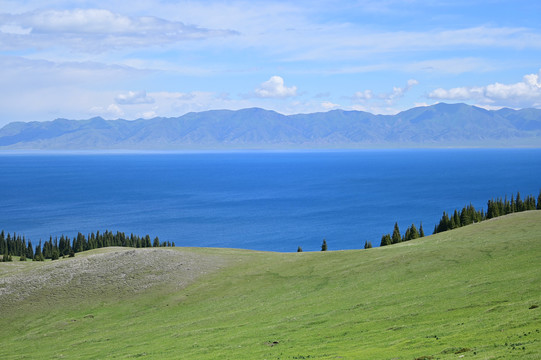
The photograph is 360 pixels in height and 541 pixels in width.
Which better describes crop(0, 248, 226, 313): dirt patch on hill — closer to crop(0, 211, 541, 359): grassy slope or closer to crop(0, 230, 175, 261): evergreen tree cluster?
crop(0, 211, 541, 359): grassy slope

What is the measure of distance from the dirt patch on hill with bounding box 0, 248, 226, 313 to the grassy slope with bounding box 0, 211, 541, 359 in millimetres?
1093

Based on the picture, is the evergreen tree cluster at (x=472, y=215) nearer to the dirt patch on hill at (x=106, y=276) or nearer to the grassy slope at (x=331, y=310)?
the grassy slope at (x=331, y=310)

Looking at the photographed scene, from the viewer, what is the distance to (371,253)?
232 ft

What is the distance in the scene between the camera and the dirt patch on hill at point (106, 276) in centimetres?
6588

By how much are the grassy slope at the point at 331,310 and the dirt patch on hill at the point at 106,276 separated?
3.59 feet

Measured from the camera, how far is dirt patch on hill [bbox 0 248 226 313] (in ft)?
216

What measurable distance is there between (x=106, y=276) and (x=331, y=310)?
118 feet

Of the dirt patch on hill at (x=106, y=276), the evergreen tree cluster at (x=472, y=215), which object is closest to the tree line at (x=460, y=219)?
the evergreen tree cluster at (x=472, y=215)

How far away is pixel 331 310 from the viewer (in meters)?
47.2

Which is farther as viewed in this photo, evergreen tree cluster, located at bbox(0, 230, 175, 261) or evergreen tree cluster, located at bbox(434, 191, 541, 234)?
evergreen tree cluster, located at bbox(0, 230, 175, 261)

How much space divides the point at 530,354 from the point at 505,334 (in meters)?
5.05

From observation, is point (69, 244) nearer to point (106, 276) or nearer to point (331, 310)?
point (106, 276)

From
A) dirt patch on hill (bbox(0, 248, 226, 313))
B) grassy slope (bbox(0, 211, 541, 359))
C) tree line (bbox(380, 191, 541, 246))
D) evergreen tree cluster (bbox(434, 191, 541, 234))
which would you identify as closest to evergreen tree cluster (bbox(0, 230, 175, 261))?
dirt patch on hill (bbox(0, 248, 226, 313))

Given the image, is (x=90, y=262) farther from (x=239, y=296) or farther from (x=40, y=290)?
(x=239, y=296)
